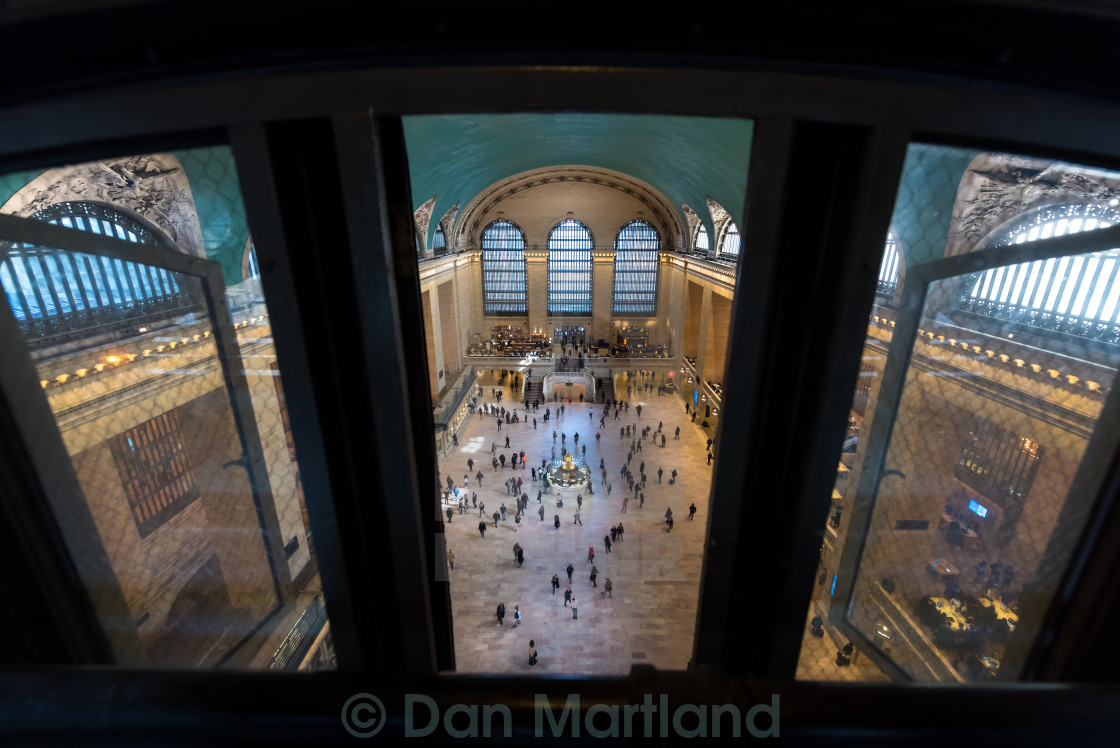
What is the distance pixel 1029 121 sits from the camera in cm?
101

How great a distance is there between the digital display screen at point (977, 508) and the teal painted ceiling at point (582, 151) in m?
5.13

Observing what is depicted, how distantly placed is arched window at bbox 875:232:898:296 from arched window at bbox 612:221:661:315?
20371mm

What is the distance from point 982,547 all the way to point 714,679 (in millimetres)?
1439

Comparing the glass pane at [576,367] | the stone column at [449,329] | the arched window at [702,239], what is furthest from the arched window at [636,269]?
the stone column at [449,329]

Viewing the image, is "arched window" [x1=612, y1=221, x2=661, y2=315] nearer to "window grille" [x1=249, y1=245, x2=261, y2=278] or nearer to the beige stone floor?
the beige stone floor

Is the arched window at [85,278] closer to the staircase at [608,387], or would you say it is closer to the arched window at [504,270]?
the staircase at [608,387]

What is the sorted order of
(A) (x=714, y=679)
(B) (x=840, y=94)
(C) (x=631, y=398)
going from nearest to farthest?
(A) (x=714, y=679) < (B) (x=840, y=94) < (C) (x=631, y=398)

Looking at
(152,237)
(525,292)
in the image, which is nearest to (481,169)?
(525,292)

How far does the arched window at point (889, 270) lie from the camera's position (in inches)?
46.0

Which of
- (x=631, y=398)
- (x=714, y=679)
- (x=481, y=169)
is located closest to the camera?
(x=714, y=679)

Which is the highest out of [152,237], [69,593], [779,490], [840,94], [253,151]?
[840,94]

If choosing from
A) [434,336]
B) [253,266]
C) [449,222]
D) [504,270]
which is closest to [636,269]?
[504,270]

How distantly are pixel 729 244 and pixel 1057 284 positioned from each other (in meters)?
14.4

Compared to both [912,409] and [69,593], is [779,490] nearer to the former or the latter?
[912,409]
